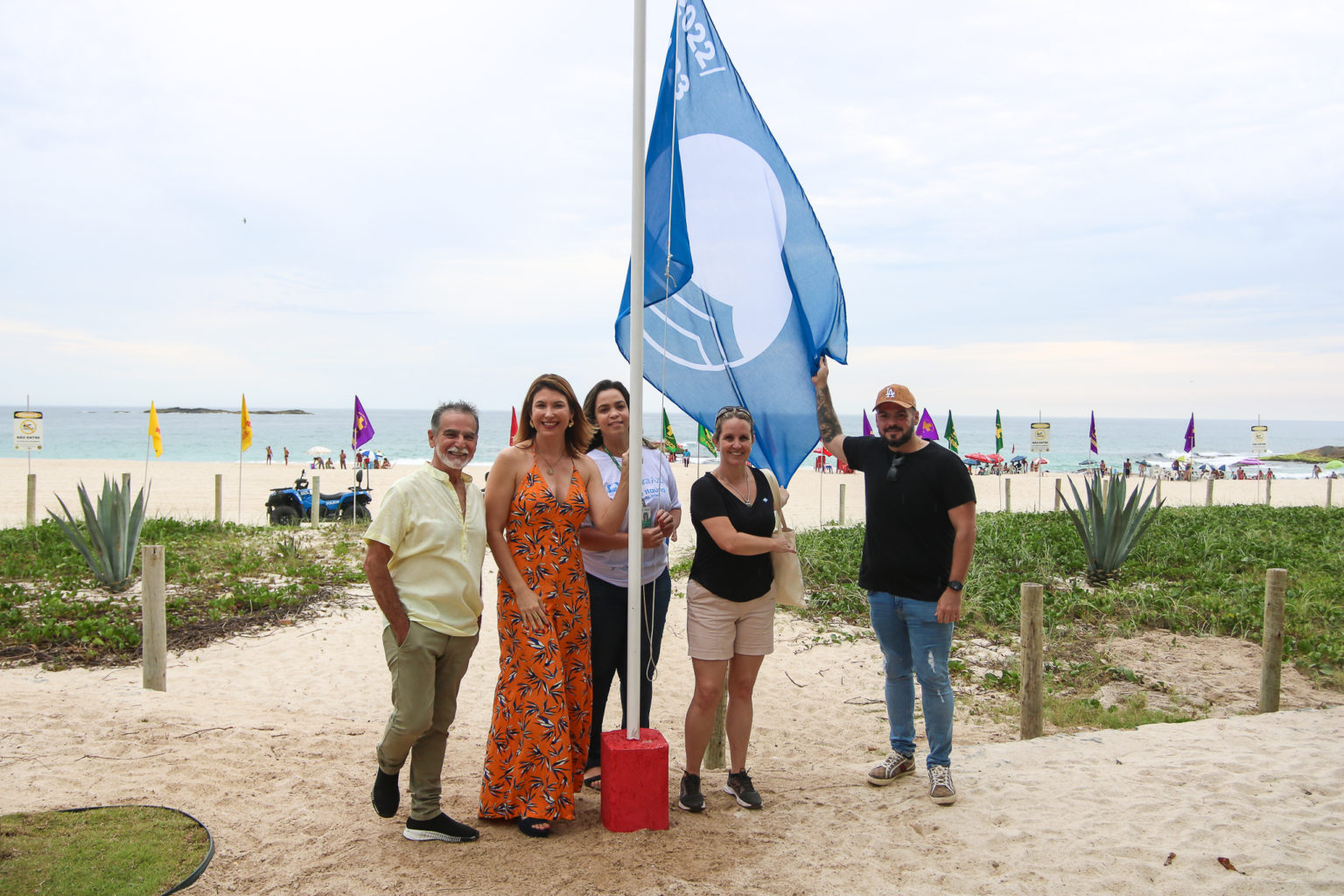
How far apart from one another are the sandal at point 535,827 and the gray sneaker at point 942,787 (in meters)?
1.74

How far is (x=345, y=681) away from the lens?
243 inches

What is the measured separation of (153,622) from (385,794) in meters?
3.03

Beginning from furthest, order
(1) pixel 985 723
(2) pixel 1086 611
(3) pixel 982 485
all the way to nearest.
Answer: (3) pixel 982 485 → (2) pixel 1086 611 → (1) pixel 985 723

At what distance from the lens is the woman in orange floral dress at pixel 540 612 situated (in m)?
3.27

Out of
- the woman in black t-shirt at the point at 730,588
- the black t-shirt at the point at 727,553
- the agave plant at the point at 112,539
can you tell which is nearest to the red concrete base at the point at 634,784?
the woman in black t-shirt at the point at 730,588

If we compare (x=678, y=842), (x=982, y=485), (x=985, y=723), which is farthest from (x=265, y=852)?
(x=982, y=485)

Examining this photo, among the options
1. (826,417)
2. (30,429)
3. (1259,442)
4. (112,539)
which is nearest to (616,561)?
(826,417)

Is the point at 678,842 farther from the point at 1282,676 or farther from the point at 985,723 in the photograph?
the point at 1282,676

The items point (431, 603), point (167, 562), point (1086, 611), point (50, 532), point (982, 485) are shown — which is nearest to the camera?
point (431, 603)

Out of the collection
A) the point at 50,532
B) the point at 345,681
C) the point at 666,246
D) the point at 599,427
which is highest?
the point at 666,246

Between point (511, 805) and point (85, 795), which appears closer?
point (511, 805)

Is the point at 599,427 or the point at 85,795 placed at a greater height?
the point at 599,427

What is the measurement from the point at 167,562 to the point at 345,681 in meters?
4.30

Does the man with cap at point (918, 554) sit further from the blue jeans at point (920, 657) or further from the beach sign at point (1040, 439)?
the beach sign at point (1040, 439)
